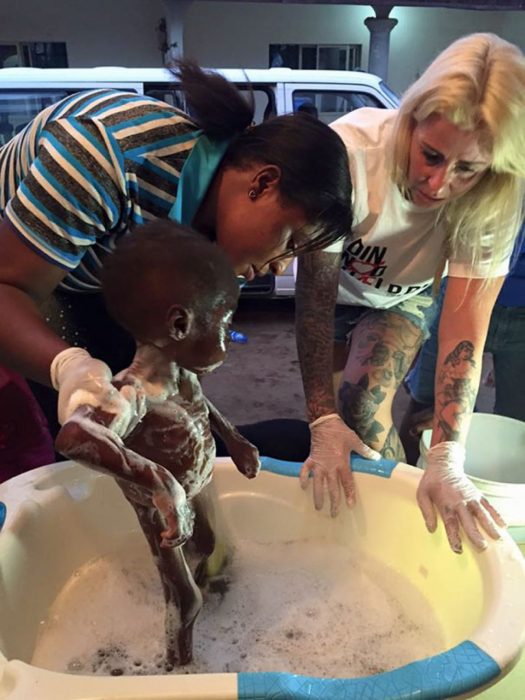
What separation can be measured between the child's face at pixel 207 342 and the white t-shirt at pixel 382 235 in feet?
1.80

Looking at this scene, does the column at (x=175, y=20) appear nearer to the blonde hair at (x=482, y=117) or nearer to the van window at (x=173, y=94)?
the van window at (x=173, y=94)

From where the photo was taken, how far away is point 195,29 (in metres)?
6.36

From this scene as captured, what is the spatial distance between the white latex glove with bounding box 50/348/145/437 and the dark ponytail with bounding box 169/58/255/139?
1.26 feet

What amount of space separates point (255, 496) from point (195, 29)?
20.6 feet

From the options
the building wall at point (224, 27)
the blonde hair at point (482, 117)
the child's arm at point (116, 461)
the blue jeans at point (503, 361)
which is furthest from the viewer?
the building wall at point (224, 27)

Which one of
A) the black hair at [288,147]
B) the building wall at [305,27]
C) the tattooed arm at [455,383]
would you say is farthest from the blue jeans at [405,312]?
the building wall at [305,27]

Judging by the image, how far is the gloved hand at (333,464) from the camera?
1120mm

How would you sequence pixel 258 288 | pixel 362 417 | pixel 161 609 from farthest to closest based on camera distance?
pixel 258 288 → pixel 362 417 → pixel 161 609

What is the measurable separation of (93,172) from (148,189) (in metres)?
0.09

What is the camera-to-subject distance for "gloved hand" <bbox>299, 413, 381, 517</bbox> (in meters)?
1.12

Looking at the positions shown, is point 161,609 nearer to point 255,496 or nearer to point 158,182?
point 255,496

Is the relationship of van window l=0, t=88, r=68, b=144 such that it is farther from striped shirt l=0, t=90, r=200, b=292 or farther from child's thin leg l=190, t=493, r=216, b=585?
child's thin leg l=190, t=493, r=216, b=585

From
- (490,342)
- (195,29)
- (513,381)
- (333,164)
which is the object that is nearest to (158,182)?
(333,164)

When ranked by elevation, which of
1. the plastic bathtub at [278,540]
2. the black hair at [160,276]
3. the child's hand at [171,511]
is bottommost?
the plastic bathtub at [278,540]
